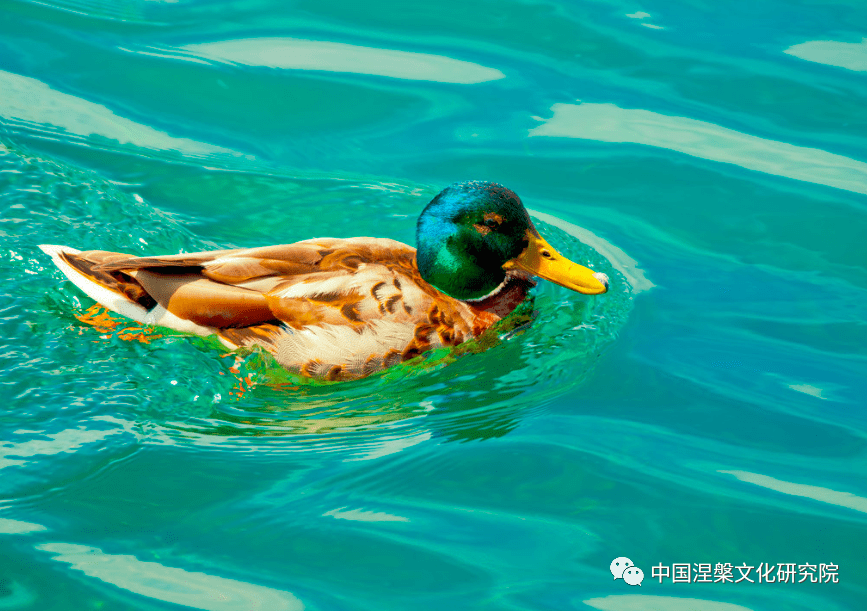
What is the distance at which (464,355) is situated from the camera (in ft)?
18.2

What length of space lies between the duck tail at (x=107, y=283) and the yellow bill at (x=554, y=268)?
222 cm

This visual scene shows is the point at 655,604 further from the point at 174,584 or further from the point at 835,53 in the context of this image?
the point at 835,53

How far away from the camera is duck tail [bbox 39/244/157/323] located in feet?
18.1

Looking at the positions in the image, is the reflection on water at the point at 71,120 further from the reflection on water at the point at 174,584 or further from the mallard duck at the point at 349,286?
the reflection on water at the point at 174,584

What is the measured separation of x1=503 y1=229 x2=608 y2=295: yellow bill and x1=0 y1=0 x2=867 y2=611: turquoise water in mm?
391

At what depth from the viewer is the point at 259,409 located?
5117 millimetres

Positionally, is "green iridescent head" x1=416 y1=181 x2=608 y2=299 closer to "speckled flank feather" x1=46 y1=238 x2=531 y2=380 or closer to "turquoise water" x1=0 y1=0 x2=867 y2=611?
"speckled flank feather" x1=46 y1=238 x2=531 y2=380

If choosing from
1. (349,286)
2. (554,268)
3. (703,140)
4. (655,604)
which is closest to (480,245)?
(554,268)

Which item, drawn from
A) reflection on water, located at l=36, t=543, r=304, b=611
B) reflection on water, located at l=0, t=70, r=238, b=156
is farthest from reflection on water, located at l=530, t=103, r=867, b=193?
reflection on water, located at l=36, t=543, r=304, b=611

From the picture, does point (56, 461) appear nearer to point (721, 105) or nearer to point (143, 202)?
point (143, 202)

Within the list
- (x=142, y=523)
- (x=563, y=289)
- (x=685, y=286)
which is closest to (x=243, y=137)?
(x=563, y=289)

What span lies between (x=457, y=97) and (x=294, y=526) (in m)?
4.98

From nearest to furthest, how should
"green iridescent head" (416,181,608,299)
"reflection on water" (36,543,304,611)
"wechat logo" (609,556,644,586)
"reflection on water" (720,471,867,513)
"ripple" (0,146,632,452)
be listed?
"reflection on water" (36,543,304,611) < "wechat logo" (609,556,644,586) < "reflection on water" (720,471,867,513) < "ripple" (0,146,632,452) < "green iridescent head" (416,181,608,299)

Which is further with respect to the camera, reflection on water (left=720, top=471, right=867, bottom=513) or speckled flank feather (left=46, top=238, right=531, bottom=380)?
speckled flank feather (left=46, top=238, right=531, bottom=380)
